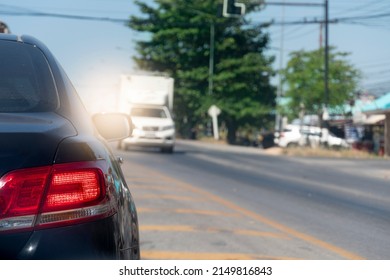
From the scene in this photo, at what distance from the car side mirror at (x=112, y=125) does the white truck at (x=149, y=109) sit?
20.9 metres

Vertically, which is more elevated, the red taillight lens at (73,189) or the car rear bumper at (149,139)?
the red taillight lens at (73,189)

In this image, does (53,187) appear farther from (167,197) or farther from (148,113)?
(148,113)

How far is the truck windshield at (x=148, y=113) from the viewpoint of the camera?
27.7m

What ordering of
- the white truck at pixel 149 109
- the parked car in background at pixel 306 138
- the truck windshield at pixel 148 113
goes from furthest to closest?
the parked car in background at pixel 306 138
the truck windshield at pixel 148 113
the white truck at pixel 149 109

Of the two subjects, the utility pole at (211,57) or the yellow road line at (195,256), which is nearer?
the yellow road line at (195,256)

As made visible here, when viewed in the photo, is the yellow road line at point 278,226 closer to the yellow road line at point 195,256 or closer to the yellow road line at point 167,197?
the yellow road line at point 167,197

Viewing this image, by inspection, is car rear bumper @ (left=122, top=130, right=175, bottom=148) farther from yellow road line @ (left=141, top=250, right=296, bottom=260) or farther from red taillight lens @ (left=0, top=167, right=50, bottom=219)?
red taillight lens @ (left=0, top=167, right=50, bottom=219)

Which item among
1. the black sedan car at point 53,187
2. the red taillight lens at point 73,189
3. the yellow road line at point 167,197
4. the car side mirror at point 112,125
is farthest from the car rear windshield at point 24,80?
the yellow road line at point 167,197

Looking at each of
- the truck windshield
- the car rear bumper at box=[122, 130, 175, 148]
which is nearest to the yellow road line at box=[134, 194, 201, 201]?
the car rear bumper at box=[122, 130, 175, 148]

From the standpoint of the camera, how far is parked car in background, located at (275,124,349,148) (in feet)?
117

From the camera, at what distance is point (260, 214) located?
10305mm

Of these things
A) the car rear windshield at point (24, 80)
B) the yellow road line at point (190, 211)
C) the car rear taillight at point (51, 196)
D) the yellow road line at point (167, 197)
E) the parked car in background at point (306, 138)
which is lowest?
the parked car in background at point (306, 138)

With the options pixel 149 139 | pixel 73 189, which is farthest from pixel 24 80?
pixel 149 139

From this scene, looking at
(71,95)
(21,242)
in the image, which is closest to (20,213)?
(21,242)
